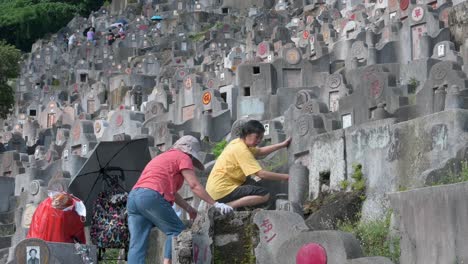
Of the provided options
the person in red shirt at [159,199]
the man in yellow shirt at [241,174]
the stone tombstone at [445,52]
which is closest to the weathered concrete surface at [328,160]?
the man in yellow shirt at [241,174]

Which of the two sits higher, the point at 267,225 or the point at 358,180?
the point at 358,180

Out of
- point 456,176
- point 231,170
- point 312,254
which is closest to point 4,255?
point 231,170

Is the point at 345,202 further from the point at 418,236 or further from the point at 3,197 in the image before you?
the point at 3,197

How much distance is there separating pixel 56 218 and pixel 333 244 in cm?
329

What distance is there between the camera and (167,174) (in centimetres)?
881

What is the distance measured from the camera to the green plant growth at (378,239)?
31.3 feet

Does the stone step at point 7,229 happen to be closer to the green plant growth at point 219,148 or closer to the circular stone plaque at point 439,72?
the green plant growth at point 219,148

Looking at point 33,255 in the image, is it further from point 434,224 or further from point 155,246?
point 434,224

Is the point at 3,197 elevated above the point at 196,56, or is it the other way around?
the point at 196,56

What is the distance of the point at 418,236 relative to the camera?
9.01 metres

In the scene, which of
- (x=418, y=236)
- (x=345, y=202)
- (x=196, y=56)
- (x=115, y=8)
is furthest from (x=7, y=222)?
(x=115, y=8)

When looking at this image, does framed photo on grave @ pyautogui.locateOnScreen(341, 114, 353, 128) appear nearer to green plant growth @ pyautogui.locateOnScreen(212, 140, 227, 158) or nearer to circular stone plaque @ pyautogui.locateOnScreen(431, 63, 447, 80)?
circular stone plaque @ pyautogui.locateOnScreen(431, 63, 447, 80)

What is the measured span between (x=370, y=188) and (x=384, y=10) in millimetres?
27531

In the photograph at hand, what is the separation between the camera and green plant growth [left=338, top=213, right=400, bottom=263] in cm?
954
